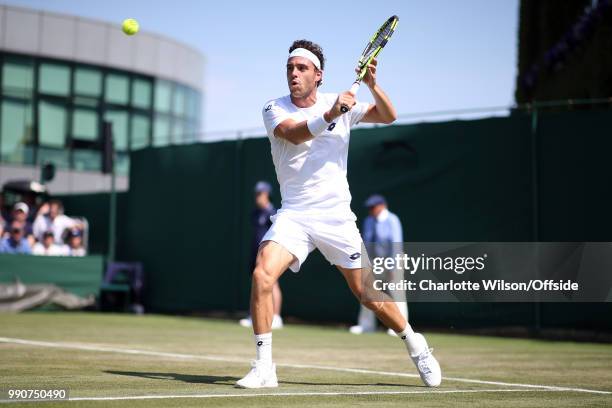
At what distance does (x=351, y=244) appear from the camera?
637 cm

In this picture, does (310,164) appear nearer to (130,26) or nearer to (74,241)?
(130,26)

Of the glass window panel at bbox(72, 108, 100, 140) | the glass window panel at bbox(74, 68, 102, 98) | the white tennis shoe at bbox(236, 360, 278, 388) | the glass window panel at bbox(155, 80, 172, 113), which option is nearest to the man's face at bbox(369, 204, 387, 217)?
the white tennis shoe at bbox(236, 360, 278, 388)

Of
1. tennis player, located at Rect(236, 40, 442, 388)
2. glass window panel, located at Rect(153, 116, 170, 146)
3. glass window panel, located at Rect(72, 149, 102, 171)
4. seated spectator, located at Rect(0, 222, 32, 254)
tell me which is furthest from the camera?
glass window panel, located at Rect(153, 116, 170, 146)

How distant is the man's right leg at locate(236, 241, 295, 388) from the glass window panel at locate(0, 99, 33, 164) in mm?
23130

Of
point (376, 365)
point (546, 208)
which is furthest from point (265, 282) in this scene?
point (546, 208)

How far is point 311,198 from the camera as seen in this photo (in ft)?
21.0

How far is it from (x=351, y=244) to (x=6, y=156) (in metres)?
23.2

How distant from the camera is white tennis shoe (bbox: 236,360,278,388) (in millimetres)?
6090

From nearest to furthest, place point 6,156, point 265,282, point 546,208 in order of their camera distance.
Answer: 1. point 265,282
2. point 546,208
3. point 6,156

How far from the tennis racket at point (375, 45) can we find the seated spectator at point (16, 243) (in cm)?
1138

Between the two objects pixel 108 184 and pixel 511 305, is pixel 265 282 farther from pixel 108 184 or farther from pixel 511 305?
pixel 108 184

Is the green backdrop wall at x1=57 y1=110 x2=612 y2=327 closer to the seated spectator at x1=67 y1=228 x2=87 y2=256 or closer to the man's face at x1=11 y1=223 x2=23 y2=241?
the seated spectator at x1=67 y1=228 x2=87 y2=256

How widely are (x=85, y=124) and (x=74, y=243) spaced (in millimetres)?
13097

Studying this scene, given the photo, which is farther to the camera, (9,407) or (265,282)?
(265,282)
